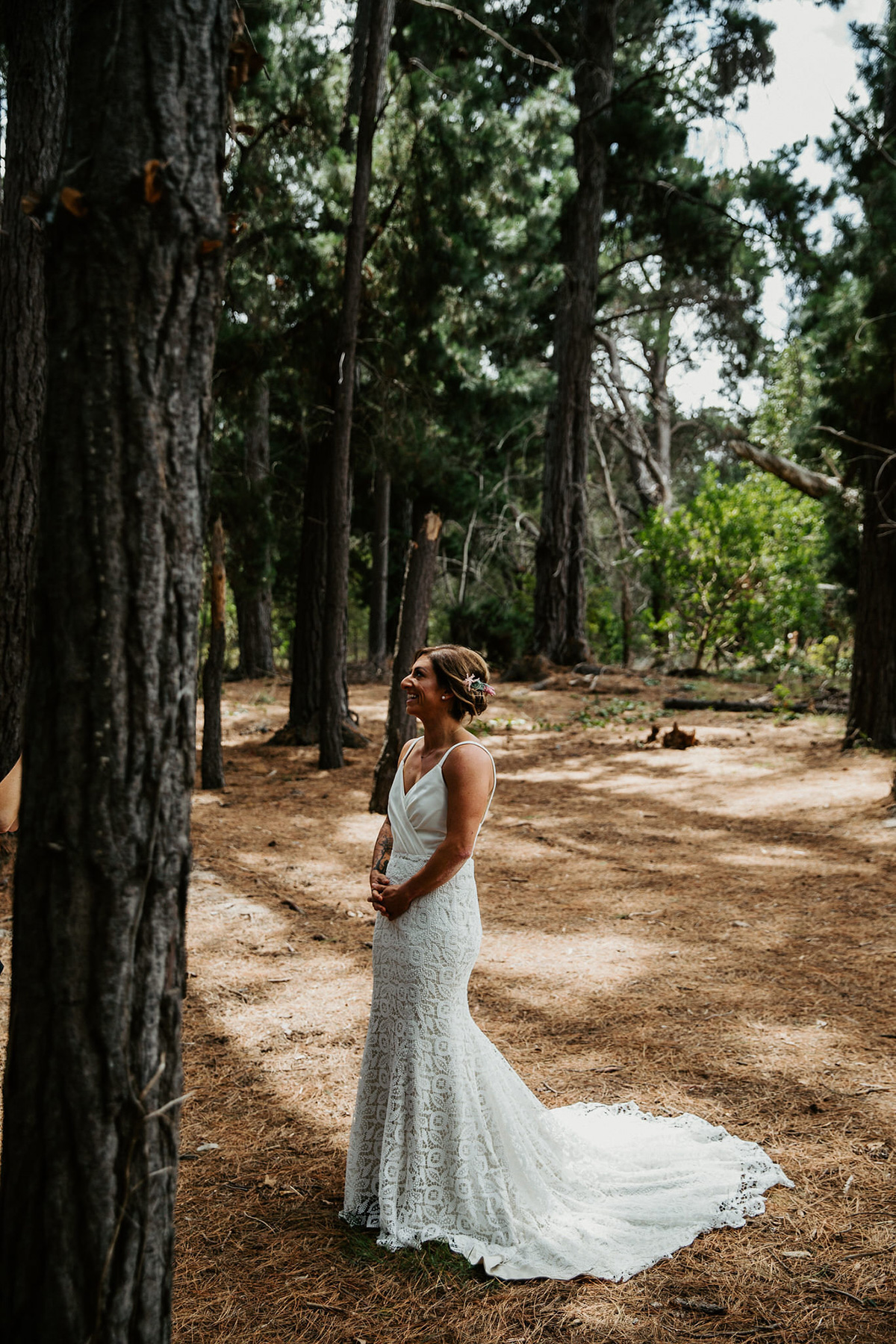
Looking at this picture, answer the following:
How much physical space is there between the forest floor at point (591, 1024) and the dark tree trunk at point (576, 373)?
285 inches

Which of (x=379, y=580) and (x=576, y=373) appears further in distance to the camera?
(x=379, y=580)

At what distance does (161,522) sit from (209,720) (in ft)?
27.1

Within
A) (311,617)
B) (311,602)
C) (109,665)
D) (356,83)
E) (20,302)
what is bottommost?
(109,665)

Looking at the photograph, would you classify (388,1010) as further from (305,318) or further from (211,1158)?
(305,318)

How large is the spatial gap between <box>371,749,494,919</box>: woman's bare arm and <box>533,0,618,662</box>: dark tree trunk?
1465 cm

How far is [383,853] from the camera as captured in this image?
3469mm

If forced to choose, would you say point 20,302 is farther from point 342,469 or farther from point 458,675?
point 342,469

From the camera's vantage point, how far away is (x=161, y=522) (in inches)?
75.3

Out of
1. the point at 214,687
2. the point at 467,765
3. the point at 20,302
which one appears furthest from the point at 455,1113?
the point at 214,687

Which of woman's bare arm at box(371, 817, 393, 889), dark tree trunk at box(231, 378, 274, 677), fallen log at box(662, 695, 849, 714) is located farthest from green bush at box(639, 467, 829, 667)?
woman's bare arm at box(371, 817, 393, 889)

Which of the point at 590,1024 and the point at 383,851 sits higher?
the point at 383,851

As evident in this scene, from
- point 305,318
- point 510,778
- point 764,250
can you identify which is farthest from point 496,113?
point 510,778

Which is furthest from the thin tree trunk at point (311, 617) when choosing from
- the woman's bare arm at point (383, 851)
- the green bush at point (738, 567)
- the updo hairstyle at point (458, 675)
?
the updo hairstyle at point (458, 675)

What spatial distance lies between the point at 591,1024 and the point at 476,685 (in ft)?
7.97
